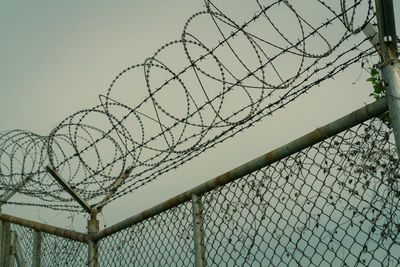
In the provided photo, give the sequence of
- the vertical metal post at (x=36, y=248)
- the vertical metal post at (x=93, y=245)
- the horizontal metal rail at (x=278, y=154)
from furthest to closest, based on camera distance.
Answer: the vertical metal post at (x=36, y=248)
the vertical metal post at (x=93, y=245)
the horizontal metal rail at (x=278, y=154)

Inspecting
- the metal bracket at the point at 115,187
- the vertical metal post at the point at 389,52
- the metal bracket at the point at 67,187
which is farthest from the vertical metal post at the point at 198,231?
the metal bracket at the point at 67,187

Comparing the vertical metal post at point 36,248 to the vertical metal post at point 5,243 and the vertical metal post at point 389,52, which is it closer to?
the vertical metal post at point 5,243

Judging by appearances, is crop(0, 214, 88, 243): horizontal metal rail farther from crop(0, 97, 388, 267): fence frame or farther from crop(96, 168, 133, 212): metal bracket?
crop(96, 168, 133, 212): metal bracket

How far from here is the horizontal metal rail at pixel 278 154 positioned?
244 centimetres

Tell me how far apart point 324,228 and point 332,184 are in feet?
0.71

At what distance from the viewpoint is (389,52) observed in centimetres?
238

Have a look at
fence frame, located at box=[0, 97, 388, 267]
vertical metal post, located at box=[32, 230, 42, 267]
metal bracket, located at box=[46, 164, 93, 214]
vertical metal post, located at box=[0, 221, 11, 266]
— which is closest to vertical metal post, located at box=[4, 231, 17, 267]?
vertical metal post, located at box=[0, 221, 11, 266]

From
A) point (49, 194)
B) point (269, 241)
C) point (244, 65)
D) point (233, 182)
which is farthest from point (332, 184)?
point (49, 194)

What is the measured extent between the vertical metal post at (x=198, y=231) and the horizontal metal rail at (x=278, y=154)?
70mm

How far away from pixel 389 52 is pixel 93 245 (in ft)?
11.1

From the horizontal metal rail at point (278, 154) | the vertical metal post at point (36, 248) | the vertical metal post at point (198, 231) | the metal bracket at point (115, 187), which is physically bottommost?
the vertical metal post at point (198, 231)

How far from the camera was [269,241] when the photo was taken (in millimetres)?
2773

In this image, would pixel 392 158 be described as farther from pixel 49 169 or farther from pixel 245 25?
pixel 49 169

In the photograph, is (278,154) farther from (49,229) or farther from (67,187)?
(49,229)
